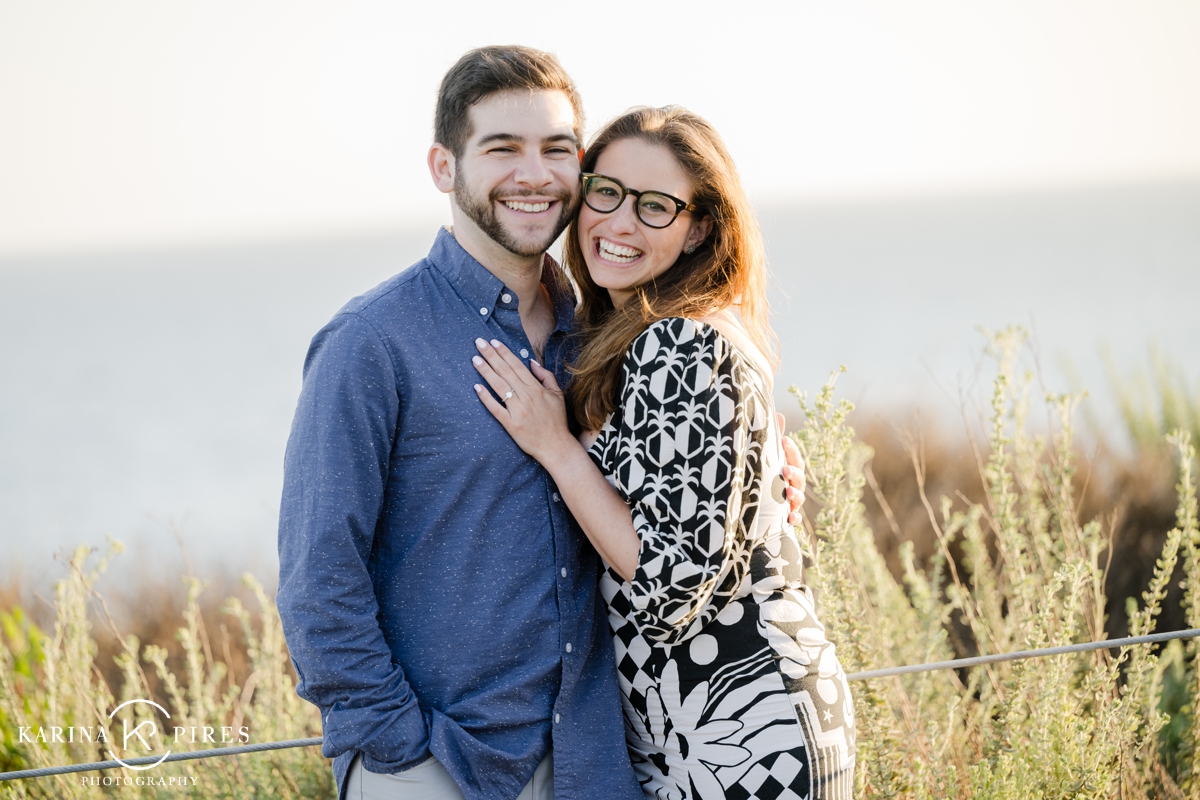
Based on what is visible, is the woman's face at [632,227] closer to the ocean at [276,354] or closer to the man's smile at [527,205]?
the man's smile at [527,205]

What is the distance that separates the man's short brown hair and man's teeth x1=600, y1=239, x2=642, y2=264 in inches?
15.1

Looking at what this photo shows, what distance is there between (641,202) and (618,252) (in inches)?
5.2

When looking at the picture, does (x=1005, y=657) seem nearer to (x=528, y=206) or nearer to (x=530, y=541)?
(x=530, y=541)

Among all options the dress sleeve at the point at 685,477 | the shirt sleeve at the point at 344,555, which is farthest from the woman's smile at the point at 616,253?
the shirt sleeve at the point at 344,555

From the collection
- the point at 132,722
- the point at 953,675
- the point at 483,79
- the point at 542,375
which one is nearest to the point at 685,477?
the point at 542,375

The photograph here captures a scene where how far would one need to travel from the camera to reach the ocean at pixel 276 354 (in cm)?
972

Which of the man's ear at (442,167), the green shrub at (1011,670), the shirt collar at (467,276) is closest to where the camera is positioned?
the shirt collar at (467,276)

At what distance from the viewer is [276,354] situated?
111ft

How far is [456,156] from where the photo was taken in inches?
86.4

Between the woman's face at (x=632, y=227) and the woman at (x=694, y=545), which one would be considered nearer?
the woman at (x=694, y=545)

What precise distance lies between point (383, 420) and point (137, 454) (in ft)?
79.1

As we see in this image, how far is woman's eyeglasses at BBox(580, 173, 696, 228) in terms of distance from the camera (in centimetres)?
225

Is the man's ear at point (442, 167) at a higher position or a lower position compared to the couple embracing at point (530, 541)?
higher

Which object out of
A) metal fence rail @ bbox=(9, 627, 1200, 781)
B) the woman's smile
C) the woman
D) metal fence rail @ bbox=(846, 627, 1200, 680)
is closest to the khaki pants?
metal fence rail @ bbox=(9, 627, 1200, 781)
